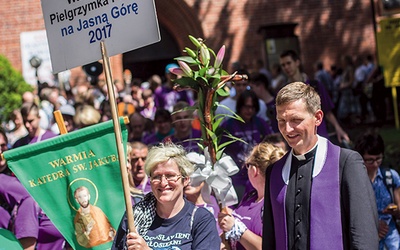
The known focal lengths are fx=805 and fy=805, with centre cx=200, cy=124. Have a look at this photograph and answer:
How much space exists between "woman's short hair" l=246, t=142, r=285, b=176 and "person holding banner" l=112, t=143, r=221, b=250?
68 centimetres

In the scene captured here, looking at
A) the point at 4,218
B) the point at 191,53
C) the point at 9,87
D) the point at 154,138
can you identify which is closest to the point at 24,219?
the point at 4,218

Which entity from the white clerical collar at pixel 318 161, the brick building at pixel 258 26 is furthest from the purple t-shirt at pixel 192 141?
the brick building at pixel 258 26

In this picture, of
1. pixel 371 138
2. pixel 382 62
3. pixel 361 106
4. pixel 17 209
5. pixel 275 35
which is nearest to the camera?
pixel 17 209

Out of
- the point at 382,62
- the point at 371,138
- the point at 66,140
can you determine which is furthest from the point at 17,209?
the point at 382,62

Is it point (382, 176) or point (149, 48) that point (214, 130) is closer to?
point (382, 176)

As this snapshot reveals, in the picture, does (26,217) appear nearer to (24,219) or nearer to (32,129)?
(24,219)

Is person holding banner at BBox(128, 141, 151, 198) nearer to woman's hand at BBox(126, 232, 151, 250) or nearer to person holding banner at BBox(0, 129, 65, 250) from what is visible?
person holding banner at BBox(0, 129, 65, 250)

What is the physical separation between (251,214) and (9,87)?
1365 cm

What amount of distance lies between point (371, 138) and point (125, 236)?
8.16 feet

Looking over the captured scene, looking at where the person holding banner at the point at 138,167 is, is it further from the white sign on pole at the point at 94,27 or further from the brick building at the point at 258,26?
the brick building at the point at 258,26

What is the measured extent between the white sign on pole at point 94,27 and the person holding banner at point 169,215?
25.1 inches

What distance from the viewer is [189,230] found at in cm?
431

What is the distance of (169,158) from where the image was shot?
447 cm

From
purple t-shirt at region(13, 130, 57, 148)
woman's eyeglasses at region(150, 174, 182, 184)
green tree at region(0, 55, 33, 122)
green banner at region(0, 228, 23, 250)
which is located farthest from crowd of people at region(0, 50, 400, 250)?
green tree at region(0, 55, 33, 122)
